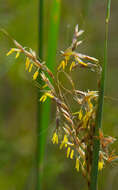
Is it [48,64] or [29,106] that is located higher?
[48,64]

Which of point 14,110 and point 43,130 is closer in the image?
point 43,130

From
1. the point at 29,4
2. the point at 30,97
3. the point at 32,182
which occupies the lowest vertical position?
the point at 32,182

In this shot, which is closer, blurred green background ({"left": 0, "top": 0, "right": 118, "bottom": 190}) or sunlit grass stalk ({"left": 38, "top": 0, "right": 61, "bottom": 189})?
sunlit grass stalk ({"left": 38, "top": 0, "right": 61, "bottom": 189})

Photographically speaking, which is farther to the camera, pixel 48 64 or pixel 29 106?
pixel 29 106

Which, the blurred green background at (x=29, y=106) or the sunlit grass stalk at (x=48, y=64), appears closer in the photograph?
the sunlit grass stalk at (x=48, y=64)

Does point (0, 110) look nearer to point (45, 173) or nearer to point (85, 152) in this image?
point (45, 173)

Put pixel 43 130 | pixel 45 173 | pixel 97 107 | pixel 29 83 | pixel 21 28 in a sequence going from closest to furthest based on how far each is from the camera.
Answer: pixel 97 107 → pixel 43 130 → pixel 45 173 → pixel 21 28 → pixel 29 83

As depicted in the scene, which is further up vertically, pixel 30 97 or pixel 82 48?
pixel 82 48

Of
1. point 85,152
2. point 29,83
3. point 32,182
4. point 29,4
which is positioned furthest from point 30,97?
point 85,152
